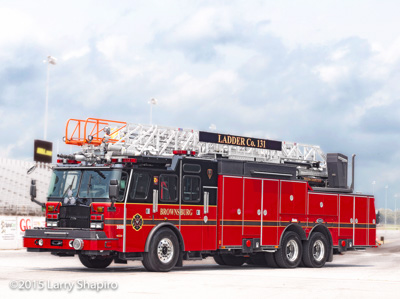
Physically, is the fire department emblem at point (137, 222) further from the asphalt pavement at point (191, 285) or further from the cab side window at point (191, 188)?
the cab side window at point (191, 188)

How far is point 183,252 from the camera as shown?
776 inches

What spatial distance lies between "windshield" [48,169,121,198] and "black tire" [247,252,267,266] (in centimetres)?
663

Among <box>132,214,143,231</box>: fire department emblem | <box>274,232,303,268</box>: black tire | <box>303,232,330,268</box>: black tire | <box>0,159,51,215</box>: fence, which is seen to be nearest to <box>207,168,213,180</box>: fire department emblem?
<box>132,214,143,231</box>: fire department emblem

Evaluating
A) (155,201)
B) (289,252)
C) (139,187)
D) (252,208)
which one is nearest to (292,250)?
(289,252)

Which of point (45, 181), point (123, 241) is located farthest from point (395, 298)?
point (45, 181)

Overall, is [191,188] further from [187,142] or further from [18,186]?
[18,186]

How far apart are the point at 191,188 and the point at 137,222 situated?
2.12 metres

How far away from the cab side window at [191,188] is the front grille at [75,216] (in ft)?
9.13

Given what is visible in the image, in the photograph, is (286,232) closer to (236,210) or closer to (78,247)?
(236,210)

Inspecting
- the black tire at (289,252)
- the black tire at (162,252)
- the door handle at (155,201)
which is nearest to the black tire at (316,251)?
the black tire at (289,252)

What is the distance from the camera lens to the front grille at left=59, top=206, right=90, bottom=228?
60.7 feet

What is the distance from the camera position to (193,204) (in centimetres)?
2000

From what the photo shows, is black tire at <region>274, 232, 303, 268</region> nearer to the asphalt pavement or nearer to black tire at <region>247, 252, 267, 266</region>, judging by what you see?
black tire at <region>247, 252, 267, 266</region>

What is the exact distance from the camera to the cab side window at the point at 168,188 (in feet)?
63.0
